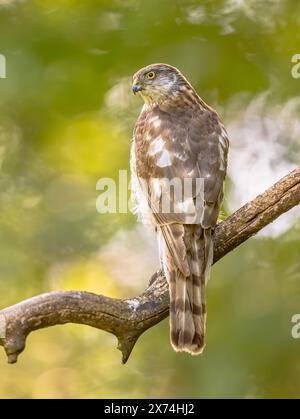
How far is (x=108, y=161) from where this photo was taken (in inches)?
335

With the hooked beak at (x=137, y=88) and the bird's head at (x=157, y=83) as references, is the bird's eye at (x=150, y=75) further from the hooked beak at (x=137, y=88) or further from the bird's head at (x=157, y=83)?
the hooked beak at (x=137, y=88)

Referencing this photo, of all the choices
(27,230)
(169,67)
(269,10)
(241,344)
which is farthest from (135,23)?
(241,344)

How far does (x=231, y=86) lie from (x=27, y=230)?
8.51ft

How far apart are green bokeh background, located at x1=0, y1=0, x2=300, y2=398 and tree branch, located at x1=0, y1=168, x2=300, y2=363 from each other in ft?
5.29

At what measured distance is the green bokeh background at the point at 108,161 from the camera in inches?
311

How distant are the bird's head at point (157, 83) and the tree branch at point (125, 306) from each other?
65.3 inches

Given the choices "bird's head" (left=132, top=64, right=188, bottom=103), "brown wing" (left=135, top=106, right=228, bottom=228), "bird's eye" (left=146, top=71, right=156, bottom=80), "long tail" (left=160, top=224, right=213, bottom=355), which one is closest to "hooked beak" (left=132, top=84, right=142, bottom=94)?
"bird's head" (left=132, top=64, right=188, bottom=103)

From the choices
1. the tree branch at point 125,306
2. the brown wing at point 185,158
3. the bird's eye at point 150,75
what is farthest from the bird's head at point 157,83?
the tree branch at point 125,306

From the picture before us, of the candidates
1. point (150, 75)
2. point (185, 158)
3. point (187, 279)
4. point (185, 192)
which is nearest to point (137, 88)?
point (150, 75)

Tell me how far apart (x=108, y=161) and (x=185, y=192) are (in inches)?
90.3

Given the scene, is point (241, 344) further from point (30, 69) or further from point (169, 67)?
point (30, 69)

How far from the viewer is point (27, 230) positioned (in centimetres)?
875

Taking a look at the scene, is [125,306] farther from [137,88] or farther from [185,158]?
[137,88]

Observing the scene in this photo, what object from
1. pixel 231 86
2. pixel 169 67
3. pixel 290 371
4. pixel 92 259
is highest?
pixel 231 86
